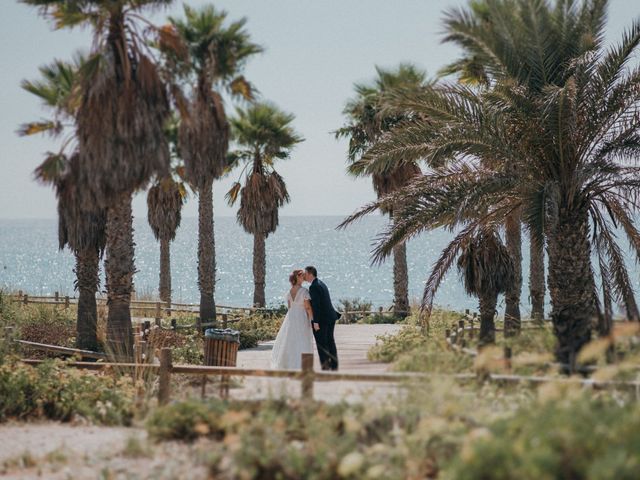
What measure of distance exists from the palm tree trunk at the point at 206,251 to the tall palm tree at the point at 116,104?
12.1m

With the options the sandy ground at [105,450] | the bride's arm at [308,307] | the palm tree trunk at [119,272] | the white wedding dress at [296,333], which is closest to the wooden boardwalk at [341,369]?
the sandy ground at [105,450]

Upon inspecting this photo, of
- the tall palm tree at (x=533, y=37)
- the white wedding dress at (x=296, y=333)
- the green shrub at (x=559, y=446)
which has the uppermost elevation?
the tall palm tree at (x=533, y=37)

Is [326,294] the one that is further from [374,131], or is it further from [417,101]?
[374,131]

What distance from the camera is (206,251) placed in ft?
94.3

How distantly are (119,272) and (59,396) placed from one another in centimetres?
694

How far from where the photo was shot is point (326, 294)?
585 inches

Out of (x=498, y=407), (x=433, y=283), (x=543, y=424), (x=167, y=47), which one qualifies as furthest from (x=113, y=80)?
(x=543, y=424)

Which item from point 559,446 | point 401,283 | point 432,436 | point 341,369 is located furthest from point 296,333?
point 401,283

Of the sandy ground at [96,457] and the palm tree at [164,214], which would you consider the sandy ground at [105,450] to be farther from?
the palm tree at [164,214]

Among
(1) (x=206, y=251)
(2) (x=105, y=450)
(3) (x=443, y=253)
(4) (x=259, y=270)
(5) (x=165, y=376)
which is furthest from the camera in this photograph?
(4) (x=259, y=270)

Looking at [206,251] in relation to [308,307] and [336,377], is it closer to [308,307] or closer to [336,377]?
[308,307]

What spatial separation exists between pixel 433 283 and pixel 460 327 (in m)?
1.22

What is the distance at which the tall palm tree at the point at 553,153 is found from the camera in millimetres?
14398

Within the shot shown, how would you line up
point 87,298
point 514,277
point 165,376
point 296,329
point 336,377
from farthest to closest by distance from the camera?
point 87,298
point 514,277
point 296,329
point 165,376
point 336,377
